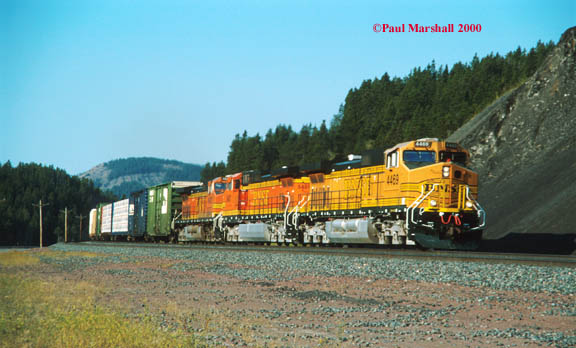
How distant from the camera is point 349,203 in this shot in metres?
25.2

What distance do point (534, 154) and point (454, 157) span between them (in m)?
20.1

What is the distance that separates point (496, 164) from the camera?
42.0 meters

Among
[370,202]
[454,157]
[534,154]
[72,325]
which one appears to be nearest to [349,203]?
[370,202]

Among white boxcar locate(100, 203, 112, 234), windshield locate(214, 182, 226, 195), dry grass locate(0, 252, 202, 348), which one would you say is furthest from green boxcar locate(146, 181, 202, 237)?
dry grass locate(0, 252, 202, 348)

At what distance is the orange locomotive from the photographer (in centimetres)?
2039

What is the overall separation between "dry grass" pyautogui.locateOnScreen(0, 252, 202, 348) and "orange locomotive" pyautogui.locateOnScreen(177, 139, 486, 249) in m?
11.8

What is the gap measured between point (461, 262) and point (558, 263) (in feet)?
8.14

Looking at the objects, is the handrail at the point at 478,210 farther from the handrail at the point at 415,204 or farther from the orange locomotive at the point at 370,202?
the handrail at the point at 415,204

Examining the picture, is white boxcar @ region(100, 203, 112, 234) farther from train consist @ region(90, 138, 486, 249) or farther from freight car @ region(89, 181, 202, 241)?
train consist @ region(90, 138, 486, 249)

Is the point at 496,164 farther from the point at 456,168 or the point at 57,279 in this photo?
the point at 57,279

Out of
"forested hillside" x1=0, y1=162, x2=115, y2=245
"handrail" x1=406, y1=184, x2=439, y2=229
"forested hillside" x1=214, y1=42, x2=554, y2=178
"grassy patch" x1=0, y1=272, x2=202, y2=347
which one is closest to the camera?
"grassy patch" x1=0, y1=272, x2=202, y2=347

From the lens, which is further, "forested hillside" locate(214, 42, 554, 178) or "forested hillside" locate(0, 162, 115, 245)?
"forested hillside" locate(0, 162, 115, 245)

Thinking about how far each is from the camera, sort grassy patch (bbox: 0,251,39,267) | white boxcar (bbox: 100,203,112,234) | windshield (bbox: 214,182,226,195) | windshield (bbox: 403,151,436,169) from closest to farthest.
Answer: windshield (bbox: 403,151,436,169)
grassy patch (bbox: 0,251,39,267)
windshield (bbox: 214,182,226,195)
white boxcar (bbox: 100,203,112,234)

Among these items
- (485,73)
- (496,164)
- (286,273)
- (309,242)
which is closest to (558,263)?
(286,273)
